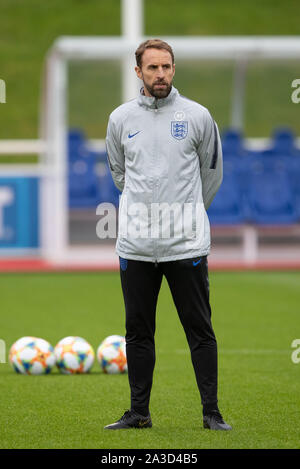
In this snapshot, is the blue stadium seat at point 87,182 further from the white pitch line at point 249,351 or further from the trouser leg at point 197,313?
the trouser leg at point 197,313

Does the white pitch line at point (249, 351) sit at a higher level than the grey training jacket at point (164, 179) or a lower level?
lower

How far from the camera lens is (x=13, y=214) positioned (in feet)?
57.3

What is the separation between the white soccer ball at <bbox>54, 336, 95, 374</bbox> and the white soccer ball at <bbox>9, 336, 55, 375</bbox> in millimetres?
72

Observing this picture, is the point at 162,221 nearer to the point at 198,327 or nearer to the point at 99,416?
the point at 198,327

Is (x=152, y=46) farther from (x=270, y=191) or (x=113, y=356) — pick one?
(x=270, y=191)

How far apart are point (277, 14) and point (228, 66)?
2691 centimetres

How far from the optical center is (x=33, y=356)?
7.81 metres

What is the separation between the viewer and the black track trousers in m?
5.69

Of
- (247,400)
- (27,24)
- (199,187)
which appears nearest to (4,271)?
(247,400)

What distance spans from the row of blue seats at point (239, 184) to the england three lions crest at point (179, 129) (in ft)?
37.8

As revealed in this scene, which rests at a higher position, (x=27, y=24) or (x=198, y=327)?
(x=27, y=24)

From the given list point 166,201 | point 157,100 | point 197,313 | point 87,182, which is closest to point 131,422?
point 197,313

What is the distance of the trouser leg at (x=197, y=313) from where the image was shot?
5684mm

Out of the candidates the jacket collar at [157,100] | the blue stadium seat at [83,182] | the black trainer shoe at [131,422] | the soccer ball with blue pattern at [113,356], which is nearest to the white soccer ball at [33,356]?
the soccer ball with blue pattern at [113,356]
